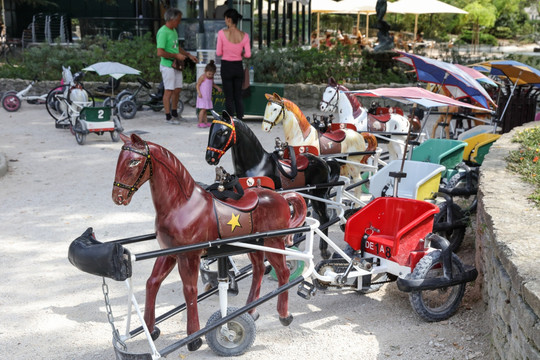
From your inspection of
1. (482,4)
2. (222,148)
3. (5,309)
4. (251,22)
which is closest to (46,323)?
(5,309)

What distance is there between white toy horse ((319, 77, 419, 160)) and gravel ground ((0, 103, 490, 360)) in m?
2.14

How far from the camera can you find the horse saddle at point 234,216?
183 inches

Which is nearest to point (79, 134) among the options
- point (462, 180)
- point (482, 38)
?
point (462, 180)

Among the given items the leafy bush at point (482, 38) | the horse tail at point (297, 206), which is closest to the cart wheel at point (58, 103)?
the horse tail at point (297, 206)

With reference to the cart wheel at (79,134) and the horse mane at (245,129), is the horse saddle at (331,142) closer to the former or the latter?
the horse mane at (245,129)

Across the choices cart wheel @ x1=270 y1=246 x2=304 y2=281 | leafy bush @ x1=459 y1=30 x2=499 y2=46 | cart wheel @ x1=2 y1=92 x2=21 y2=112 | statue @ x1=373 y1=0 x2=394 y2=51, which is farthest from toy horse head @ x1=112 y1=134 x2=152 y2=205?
leafy bush @ x1=459 y1=30 x2=499 y2=46

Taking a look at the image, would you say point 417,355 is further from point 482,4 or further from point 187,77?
point 482,4

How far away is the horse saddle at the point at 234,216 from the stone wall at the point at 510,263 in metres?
1.75

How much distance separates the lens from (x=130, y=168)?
4305 mm

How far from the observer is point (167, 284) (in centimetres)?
633

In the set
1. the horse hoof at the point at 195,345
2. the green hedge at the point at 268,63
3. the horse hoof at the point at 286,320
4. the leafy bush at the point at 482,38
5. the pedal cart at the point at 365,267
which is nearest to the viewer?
the pedal cart at the point at 365,267

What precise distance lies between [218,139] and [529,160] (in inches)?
133

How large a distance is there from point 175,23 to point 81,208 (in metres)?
6.47

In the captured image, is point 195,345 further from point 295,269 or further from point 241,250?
point 295,269
